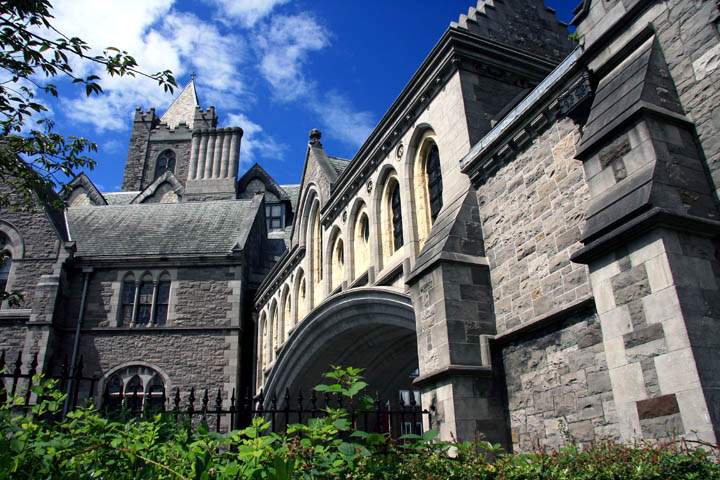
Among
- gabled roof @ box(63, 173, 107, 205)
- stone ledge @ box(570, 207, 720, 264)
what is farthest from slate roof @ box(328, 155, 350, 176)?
gabled roof @ box(63, 173, 107, 205)

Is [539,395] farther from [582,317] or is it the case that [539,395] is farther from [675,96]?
[675,96]

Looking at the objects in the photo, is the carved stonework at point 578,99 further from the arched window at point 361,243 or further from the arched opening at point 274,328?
the arched opening at point 274,328

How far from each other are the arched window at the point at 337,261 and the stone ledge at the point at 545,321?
23.8 feet

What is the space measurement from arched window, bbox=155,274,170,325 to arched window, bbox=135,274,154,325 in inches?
11.9

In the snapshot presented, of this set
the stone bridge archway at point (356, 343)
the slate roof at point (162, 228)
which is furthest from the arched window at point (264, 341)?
the slate roof at point (162, 228)

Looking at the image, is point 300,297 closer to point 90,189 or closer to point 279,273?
point 279,273

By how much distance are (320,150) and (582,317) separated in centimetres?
1240

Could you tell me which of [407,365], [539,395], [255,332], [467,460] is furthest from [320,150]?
[467,460]

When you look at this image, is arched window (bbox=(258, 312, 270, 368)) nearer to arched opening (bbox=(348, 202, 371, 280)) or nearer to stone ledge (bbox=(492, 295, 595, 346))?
arched opening (bbox=(348, 202, 371, 280))

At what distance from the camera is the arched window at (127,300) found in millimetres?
22234

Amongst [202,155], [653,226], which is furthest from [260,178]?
[653,226]

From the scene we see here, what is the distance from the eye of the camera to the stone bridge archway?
464 inches

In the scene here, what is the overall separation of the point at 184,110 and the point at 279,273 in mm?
37702

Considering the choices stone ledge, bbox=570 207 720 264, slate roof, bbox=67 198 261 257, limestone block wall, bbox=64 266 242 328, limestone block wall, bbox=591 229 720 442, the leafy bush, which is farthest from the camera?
slate roof, bbox=67 198 261 257
